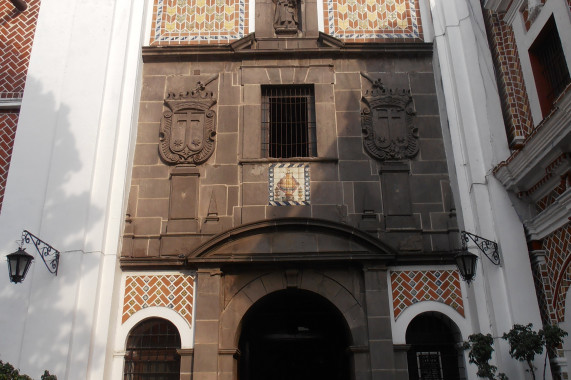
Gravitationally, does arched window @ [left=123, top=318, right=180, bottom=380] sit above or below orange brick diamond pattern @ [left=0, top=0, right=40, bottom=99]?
below

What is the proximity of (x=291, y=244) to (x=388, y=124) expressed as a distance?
287cm

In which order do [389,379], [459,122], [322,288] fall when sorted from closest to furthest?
[389,379] < [322,288] < [459,122]

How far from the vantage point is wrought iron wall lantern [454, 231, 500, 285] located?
8.73m

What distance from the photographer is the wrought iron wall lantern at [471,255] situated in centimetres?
873

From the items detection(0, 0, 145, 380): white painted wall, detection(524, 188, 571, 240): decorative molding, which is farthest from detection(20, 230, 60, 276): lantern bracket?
detection(524, 188, 571, 240): decorative molding

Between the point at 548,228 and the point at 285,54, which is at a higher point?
the point at 285,54

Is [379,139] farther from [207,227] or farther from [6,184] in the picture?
[6,184]

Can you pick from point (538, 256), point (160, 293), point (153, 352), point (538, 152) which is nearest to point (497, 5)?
point (538, 152)

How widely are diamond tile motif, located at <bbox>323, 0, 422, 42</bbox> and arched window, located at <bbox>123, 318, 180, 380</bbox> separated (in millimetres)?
6344

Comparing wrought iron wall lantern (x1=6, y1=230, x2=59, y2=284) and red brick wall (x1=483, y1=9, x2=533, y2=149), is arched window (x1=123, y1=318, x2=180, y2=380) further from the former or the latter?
red brick wall (x1=483, y1=9, x2=533, y2=149)

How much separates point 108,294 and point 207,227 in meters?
1.90

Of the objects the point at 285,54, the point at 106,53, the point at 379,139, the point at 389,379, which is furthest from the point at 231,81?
the point at 389,379

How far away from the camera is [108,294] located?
909 cm

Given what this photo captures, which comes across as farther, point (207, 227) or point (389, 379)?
point (207, 227)
